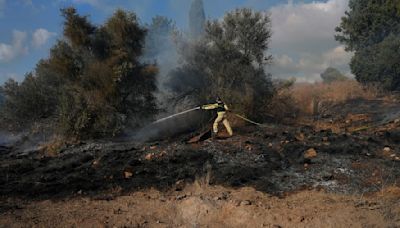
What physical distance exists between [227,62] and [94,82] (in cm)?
584

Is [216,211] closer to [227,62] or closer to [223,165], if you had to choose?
[223,165]

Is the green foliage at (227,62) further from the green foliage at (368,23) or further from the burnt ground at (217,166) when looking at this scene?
the green foliage at (368,23)

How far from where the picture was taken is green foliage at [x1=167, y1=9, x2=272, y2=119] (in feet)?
56.7

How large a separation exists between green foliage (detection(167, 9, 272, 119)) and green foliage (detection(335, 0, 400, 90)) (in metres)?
10.5

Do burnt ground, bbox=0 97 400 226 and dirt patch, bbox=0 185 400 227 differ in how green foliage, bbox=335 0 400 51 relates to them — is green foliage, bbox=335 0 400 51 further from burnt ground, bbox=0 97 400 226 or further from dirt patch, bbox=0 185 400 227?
dirt patch, bbox=0 185 400 227

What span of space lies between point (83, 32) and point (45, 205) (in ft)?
30.7

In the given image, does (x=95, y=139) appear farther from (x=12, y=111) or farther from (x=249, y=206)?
(x=249, y=206)

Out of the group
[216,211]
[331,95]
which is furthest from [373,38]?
[216,211]

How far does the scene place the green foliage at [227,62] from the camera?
56.7 feet

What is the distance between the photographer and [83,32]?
50.3 ft

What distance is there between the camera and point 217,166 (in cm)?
959

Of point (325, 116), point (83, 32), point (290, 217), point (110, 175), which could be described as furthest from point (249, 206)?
point (325, 116)

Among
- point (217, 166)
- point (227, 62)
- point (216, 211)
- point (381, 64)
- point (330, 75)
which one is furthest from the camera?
point (330, 75)

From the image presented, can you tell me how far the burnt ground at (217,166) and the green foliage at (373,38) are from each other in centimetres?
1419
